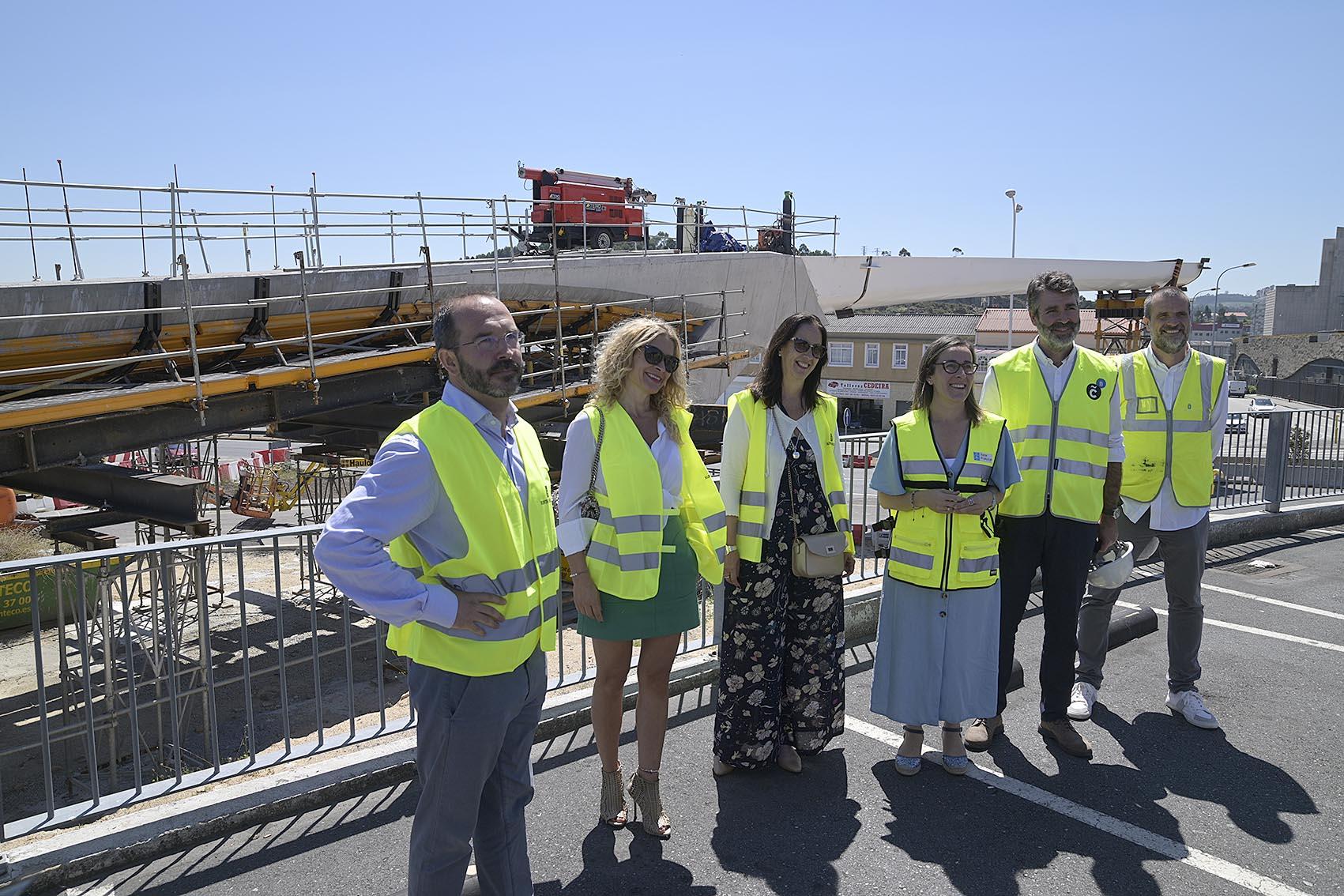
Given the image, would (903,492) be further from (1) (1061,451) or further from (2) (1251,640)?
(2) (1251,640)

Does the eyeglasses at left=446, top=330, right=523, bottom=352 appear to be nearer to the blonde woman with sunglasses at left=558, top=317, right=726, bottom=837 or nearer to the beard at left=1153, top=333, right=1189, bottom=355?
the blonde woman with sunglasses at left=558, top=317, right=726, bottom=837

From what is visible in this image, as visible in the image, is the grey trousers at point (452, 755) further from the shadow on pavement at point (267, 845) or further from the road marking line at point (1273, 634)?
the road marking line at point (1273, 634)

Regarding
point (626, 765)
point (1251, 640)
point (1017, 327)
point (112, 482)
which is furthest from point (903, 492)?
point (1017, 327)

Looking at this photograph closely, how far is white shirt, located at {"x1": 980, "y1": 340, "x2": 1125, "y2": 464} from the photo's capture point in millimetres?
4074

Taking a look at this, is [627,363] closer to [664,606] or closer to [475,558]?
[664,606]

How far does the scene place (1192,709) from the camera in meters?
4.40

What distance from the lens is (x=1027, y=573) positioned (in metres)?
4.12

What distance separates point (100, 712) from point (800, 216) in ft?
40.7

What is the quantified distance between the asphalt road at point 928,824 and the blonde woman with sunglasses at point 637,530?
314 millimetres

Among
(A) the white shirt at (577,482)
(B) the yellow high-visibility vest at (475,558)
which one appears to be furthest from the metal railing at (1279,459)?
(B) the yellow high-visibility vest at (475,558)

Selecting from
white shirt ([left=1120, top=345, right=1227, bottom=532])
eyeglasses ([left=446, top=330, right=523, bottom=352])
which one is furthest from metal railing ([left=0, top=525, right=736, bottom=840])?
white shirt ([left=1120, top=345, right=1227, bottom=532])

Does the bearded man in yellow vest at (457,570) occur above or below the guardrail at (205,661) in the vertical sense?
above

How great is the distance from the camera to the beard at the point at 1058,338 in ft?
13.1

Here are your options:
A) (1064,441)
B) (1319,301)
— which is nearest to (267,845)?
(1064,441)
